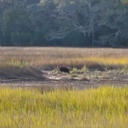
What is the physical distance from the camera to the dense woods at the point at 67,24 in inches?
2255

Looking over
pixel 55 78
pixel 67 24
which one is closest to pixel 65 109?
pixel 55 78

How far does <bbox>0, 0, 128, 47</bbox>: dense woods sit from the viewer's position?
57281mm

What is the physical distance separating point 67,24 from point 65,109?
159ft

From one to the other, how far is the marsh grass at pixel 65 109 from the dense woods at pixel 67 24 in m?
43.5

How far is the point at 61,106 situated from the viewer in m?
12.5

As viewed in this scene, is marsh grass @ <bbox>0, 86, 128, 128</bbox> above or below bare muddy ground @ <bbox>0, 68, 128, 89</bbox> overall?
above

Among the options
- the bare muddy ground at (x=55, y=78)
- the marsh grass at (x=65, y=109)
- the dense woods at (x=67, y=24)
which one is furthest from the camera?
the dense woods at (x=67, y=24)

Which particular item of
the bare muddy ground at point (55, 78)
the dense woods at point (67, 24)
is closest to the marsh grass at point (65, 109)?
the bare muddy ground at point (55, 78)

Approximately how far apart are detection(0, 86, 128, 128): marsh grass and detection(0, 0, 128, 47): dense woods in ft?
143

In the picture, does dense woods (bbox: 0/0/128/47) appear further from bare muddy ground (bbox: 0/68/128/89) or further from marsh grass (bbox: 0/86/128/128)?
marsh grass (bbox: 0/86/128/128)

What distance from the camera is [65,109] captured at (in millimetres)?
11961

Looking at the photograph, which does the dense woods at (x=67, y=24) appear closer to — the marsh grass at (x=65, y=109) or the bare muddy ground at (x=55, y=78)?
the bare muddy ground at (x=55, y=78)

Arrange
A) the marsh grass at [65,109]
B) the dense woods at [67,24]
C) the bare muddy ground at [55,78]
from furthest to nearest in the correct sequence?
the dense woods at [67,24] < the bare muddy ground at [55,78] < the marsh grass at [65,109]

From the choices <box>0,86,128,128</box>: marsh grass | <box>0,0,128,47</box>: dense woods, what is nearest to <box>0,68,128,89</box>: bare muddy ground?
<box>0,86,128,128</box>: marsh grass
